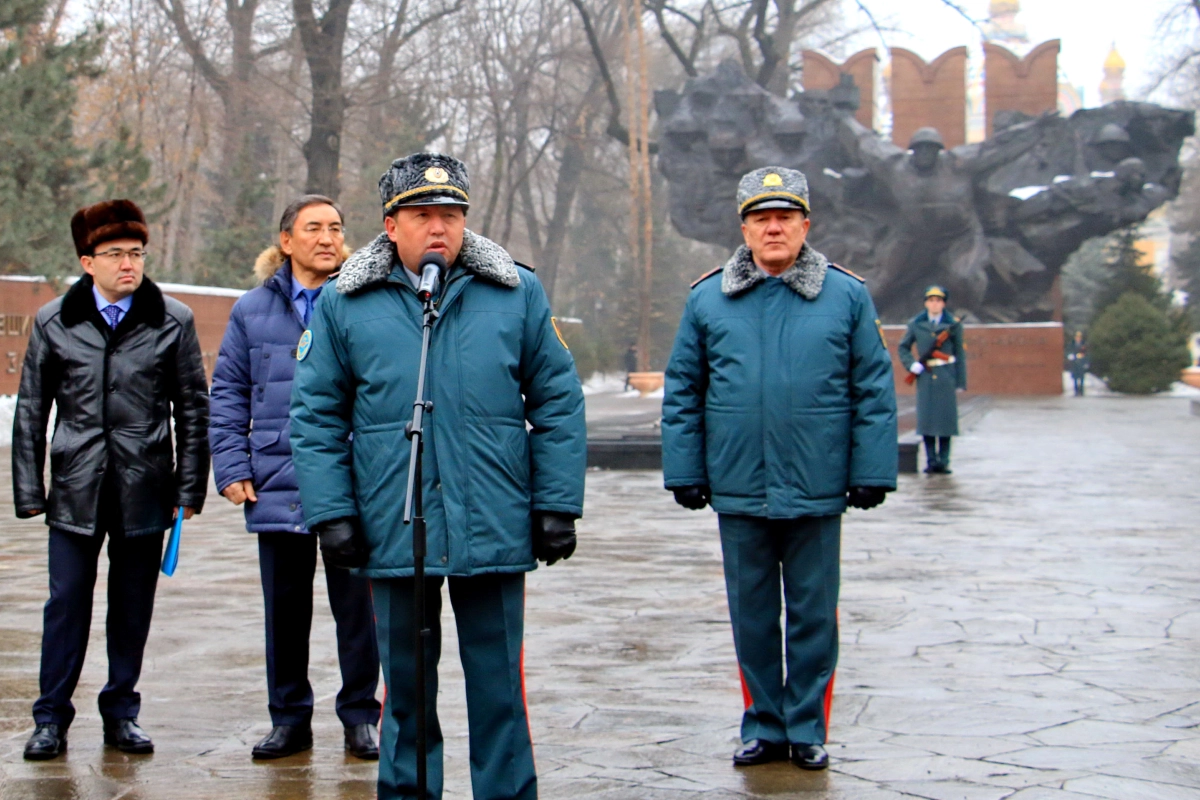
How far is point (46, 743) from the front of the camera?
4699 millimetres

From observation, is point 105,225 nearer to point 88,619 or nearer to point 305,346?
point 88,619

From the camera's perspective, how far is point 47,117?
21484 millimetres

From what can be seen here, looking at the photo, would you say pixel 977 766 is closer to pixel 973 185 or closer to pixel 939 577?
pixel 939 577

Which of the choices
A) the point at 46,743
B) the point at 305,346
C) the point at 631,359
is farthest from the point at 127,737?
the point at 631,359

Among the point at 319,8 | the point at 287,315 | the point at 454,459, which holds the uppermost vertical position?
the point at 319,8

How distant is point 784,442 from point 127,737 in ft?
7.36

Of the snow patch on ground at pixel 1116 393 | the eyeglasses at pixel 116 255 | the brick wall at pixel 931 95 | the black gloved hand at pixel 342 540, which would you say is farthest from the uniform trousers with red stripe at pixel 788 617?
the brick wall at pixel 931 95

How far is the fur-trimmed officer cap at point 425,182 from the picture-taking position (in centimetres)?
387

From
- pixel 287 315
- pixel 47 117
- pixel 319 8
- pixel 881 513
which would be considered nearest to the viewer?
pixel 287 315

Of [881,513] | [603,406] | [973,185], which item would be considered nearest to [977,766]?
[881,513]

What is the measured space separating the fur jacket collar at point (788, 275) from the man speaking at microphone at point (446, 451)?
1.05 m

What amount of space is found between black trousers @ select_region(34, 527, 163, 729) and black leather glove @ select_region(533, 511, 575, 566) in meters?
1.71

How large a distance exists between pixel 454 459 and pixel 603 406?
90.4 feet

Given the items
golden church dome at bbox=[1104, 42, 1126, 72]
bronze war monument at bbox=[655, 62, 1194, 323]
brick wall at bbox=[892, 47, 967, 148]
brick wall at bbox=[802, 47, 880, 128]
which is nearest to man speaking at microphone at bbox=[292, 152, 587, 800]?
bronze war monument at bbox=[655, 62, 1194, 323]
